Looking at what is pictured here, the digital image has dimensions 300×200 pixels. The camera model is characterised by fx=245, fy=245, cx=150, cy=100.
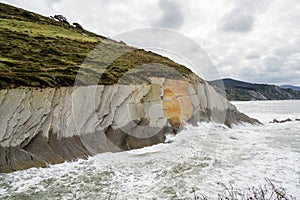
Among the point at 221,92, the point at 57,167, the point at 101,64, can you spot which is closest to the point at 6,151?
the point at 57,167

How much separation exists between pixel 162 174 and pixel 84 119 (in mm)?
5623

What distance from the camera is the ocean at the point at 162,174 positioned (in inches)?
304

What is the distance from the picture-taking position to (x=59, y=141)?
11.5m

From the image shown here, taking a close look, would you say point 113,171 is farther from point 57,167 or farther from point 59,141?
point 59,141

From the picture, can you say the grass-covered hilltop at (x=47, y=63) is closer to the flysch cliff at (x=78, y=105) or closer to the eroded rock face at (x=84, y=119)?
the flysch cliff at (x=78, y=105)

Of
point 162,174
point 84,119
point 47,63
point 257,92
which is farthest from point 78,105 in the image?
point 257,92

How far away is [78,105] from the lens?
13.2 metres

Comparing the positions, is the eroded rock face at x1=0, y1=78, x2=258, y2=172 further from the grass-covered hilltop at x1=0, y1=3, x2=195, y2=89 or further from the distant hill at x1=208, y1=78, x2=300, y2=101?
the distant hill at x1=208, y1=78, x2=300, y2=101

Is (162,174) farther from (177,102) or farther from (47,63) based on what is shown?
(47,63)

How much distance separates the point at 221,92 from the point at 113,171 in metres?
20.1

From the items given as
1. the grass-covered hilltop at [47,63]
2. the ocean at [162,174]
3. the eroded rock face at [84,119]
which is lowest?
the ocean at [162,174]

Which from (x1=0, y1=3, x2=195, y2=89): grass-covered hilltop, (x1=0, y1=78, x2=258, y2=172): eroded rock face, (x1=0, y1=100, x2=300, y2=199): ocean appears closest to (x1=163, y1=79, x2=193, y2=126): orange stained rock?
(x1=0, y1=78, x2=258, y2=172): eroded rock face

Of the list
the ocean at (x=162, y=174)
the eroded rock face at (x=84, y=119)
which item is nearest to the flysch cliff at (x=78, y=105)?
the eroded rock face at (x=84, y=119)

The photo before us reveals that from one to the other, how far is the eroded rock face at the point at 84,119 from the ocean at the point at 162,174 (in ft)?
2.58
